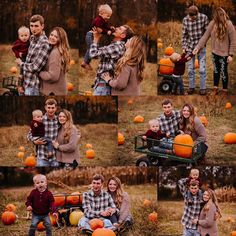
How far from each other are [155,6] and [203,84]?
2.49 ft

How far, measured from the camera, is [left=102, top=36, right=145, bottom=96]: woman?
675 centimetres

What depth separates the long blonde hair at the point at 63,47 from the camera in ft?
22.1

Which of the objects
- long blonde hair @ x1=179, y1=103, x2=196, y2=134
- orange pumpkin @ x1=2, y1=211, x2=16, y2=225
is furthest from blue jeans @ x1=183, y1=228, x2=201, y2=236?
orange pumpkin @ x1=2, y1=211, x2=16, y2=225

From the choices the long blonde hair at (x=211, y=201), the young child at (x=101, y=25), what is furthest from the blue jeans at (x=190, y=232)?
the young child at (x=101, y=25)

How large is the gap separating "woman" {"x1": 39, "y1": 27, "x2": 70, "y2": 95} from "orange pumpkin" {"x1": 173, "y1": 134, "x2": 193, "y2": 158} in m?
1.00

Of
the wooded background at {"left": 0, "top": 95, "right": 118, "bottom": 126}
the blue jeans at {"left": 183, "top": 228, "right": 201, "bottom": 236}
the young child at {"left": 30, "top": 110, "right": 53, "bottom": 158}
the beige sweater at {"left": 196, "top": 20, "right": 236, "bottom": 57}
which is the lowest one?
the blue jeans at {"left": 183, "top": 228, "right": 201, "bottom": 236}

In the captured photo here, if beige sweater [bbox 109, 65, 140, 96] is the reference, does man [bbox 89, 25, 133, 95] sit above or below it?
above

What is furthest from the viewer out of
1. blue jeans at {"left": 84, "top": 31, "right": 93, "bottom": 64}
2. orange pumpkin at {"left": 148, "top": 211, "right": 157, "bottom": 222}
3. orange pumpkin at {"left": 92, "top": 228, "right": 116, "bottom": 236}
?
orange pumpkin at {"left": 148, "top": 211, "right": 157, "bottom": 222}

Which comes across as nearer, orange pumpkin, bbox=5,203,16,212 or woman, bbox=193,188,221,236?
woman, bbox=193,188,221,236

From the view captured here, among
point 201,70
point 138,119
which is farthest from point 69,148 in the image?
point 201,70

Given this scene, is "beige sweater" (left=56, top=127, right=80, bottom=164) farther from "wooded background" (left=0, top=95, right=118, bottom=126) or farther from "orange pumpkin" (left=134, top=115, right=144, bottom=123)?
"orange pumpkin" (left=134, top=115, right=144, bottom=123)

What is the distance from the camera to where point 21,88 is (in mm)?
6785

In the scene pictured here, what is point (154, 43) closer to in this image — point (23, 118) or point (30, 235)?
point (23, 118)

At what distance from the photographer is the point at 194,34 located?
270 inches
